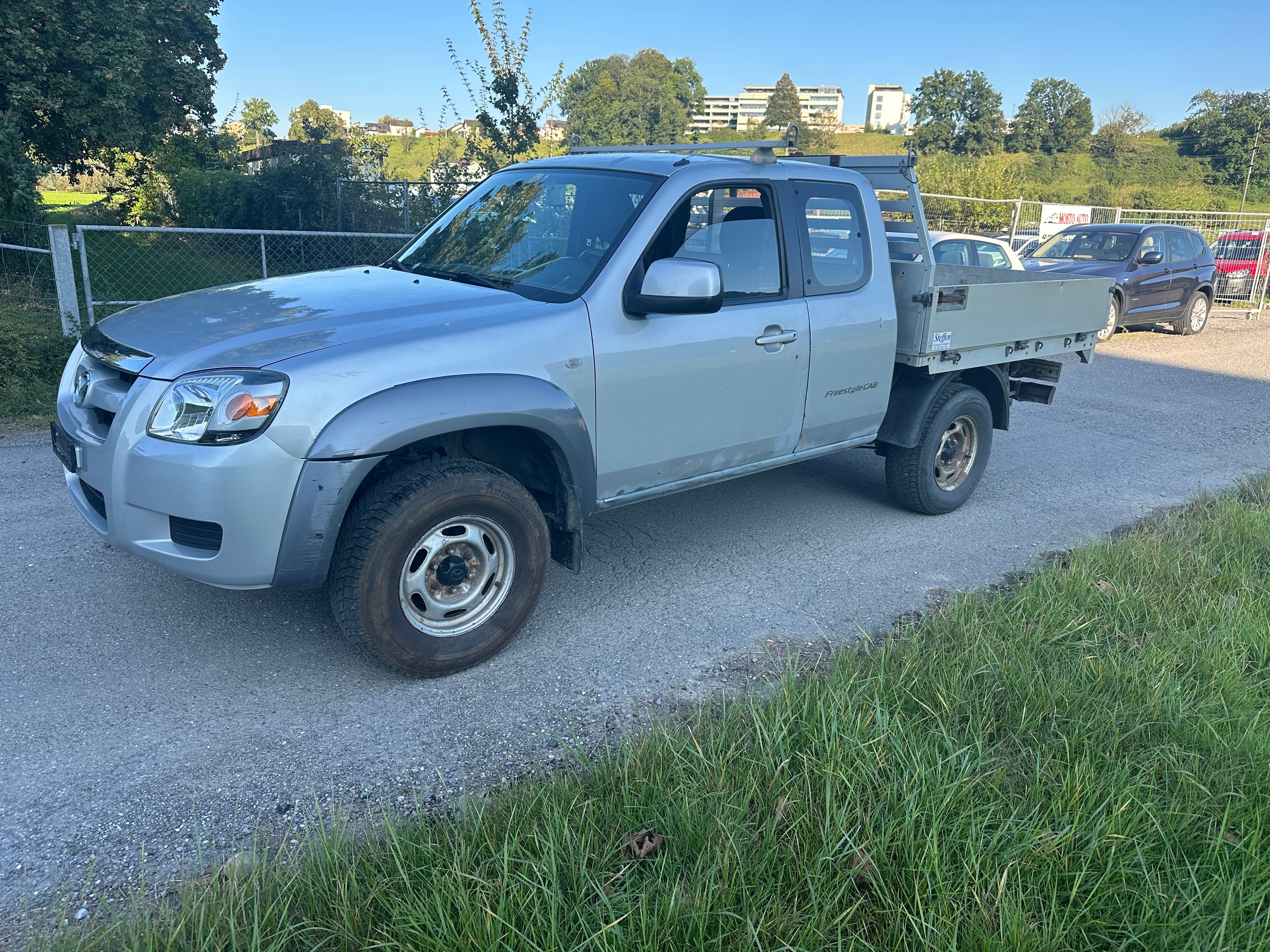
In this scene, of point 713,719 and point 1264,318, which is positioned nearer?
point 713,719

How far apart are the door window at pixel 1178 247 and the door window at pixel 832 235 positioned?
11.8 m

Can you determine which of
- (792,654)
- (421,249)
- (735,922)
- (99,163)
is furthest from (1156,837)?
(99,163)

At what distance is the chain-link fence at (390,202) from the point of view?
51.1 ft

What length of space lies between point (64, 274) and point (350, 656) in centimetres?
696

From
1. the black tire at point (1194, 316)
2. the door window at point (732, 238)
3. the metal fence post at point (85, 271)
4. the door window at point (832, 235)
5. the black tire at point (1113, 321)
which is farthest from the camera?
the black tire at point (1194, 316)

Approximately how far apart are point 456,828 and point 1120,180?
8486 centimetres

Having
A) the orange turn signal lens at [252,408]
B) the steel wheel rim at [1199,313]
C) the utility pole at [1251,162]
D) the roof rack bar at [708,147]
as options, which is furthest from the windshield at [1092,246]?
the utility pole at [1251,162]

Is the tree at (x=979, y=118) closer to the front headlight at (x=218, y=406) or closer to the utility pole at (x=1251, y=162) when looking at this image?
the utility pole at (x=1251, y=162)

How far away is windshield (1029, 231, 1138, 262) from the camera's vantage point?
559 inches

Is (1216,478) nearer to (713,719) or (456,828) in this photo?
(713,719)

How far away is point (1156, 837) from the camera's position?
2.65 metres

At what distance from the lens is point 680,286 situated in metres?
3.77

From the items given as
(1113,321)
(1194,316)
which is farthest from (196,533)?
(1194,316)

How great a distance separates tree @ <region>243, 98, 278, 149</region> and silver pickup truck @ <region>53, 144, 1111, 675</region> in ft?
262
